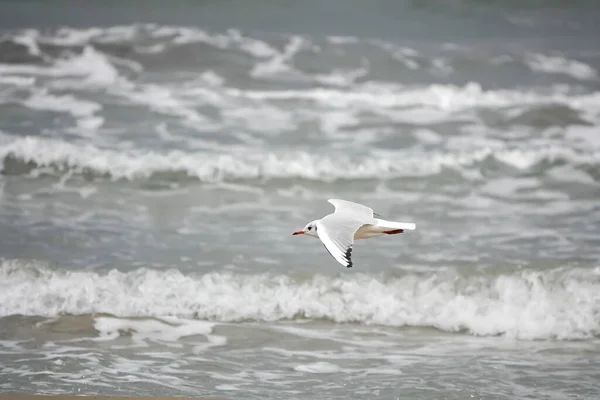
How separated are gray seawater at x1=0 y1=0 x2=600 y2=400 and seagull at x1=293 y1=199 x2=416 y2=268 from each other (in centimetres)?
55

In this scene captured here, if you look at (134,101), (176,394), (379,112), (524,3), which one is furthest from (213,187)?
(524,3)

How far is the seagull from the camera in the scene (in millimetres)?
2361

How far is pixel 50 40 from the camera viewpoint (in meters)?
3.96

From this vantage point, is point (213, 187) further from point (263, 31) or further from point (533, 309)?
point (533, 309)

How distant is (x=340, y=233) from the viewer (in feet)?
8.20

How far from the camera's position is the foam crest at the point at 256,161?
12.7 ft

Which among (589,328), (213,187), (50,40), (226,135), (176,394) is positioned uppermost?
(50,40)

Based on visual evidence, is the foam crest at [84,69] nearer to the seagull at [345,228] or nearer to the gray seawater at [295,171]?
the gray seawater at [295,171]

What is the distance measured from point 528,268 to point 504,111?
83 centimetres

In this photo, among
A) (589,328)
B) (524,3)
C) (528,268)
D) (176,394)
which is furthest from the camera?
(524,3)

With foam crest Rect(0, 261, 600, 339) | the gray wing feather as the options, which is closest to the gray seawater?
foam crest Rect(0, 261, 600, 339)

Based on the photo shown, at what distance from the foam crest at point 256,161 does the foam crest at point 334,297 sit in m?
0.58

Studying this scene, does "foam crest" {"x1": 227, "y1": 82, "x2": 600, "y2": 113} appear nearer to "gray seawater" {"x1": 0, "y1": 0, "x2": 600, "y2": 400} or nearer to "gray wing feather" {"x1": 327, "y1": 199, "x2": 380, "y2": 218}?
"gray seawater" {"x1": 0, "y1": 0, "x2": 600, "y2": 400}

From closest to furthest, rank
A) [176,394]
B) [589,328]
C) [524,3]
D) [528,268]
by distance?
[176,394] < [589,328] < [528,268] < [524,3]
